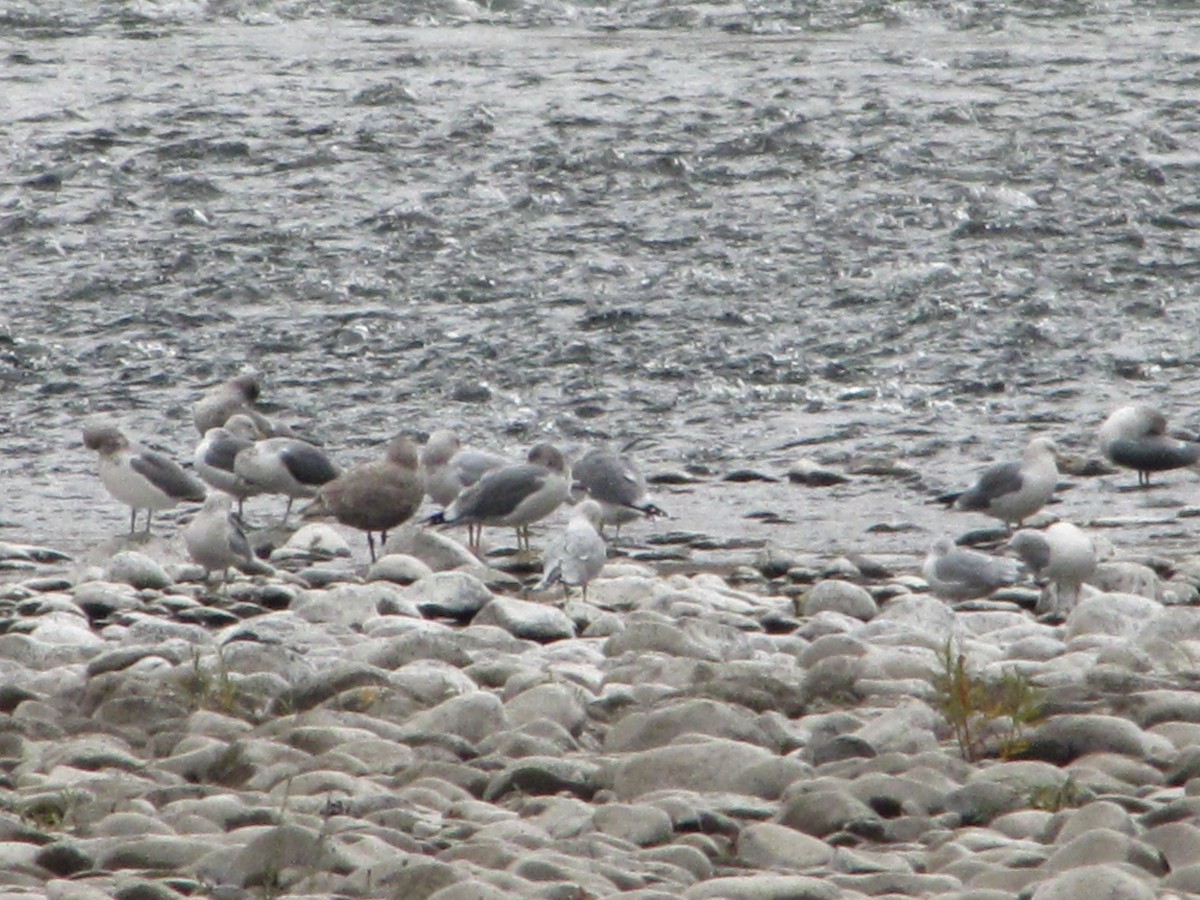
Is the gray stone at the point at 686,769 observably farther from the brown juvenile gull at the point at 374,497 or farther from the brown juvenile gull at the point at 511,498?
the brown juvenile gull at the point at 374,497

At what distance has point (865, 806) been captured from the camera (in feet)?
16.0

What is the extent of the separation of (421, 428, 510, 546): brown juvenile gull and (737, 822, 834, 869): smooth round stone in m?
5.32

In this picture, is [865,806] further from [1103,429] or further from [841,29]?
[841,29]

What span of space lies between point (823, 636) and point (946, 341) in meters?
6.42

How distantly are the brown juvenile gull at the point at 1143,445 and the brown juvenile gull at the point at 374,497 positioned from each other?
11.0ft

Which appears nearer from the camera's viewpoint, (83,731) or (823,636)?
(83,731)

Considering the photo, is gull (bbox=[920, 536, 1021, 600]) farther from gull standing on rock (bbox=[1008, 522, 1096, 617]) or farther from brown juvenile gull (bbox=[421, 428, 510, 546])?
brown juvenile gull (bbox=[421, 428, 510, 546])

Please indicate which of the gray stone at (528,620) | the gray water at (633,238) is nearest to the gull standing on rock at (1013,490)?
the gray water at (633,238)

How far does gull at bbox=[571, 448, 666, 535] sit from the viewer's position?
31.9 feet

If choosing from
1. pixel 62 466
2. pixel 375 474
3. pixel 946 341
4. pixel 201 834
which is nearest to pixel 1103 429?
pixel 946 341

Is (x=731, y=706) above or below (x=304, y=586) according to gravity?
above

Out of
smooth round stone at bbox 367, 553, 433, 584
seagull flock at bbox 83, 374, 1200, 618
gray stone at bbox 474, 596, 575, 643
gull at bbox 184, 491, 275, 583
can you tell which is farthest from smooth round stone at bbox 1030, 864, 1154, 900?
gull at bbox 184, 491, 275, 583

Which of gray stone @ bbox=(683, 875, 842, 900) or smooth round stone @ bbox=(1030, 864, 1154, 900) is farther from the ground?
smooth round stone @ bbox=(1030, 864, 1154, 900)

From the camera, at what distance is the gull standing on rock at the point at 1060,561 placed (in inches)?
319
